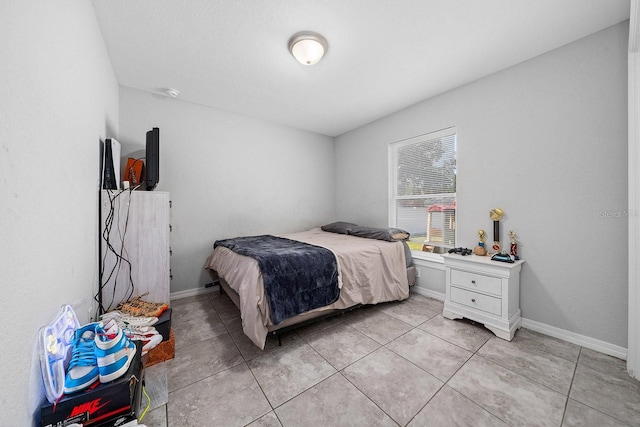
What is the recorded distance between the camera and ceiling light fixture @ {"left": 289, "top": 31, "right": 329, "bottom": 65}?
191 centimetres

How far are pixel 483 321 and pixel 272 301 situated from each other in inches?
76.8

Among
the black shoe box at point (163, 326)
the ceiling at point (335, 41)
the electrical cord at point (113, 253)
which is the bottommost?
the black shoe box at point (163, 326)

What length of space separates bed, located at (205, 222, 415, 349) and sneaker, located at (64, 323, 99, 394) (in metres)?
0.88

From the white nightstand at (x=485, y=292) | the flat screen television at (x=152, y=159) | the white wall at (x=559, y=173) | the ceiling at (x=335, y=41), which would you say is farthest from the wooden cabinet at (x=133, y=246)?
the white wall at (x=559, y=173)

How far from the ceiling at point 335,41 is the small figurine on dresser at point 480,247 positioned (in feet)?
5.59

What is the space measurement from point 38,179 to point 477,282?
3.07m

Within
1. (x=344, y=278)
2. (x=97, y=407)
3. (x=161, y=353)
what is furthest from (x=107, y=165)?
(x=344, y=278)

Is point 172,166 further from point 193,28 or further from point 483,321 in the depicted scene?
point 483,321

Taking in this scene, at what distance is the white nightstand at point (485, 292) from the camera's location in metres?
2.05

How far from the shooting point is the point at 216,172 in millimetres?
3320

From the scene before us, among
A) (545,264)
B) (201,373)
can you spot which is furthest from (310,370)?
(545,264)

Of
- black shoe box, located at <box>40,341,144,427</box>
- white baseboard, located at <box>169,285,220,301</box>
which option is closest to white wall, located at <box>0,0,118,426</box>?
black shoe box, located at <box>40,341,144,427</box>

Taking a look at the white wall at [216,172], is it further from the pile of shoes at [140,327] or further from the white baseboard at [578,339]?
the white baseboard at [578,339]

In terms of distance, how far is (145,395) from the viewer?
1417mm
